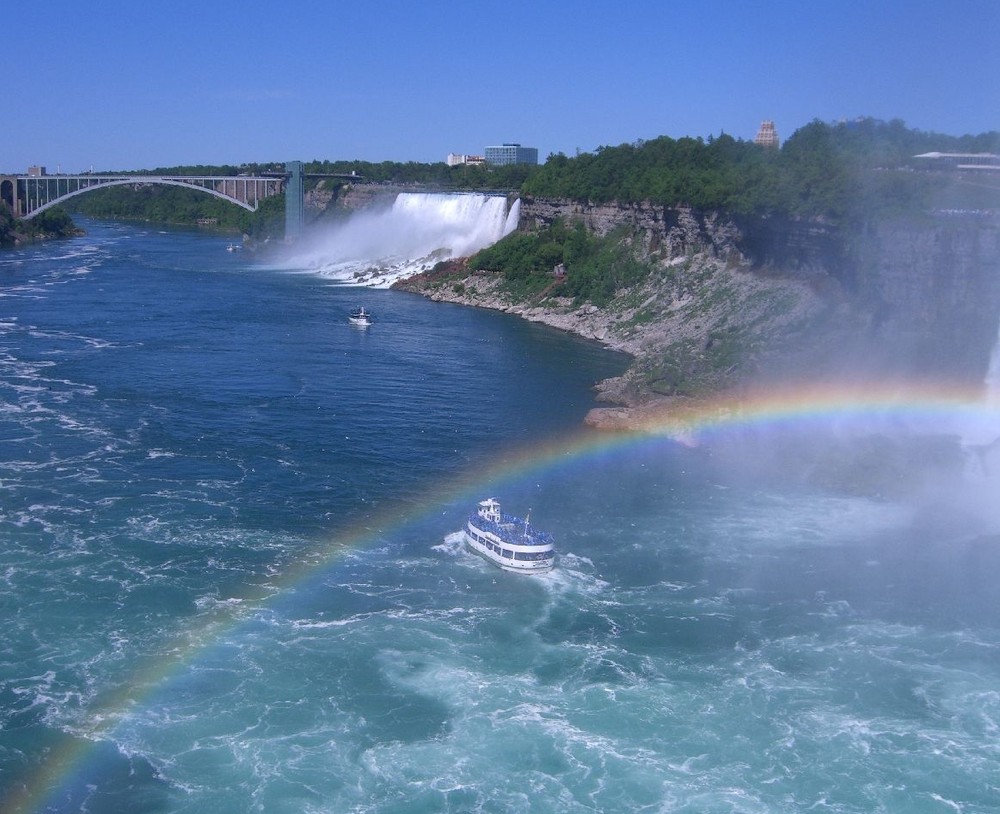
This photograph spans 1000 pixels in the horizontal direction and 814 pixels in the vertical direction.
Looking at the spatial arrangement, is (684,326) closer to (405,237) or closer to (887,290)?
(887,290)

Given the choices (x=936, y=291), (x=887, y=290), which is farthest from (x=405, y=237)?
(x=936, y=291)

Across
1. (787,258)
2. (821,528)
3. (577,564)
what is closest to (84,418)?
(577,564)

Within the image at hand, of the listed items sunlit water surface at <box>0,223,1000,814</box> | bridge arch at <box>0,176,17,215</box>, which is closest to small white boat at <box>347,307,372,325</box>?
sunlit water surface at <box>0,223,1000,814</box>

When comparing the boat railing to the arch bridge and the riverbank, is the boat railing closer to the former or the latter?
the riverbank

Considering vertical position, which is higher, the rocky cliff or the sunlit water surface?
the rocky cliff

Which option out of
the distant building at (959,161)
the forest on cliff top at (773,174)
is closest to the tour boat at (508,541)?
the forest on cliff top at (773,174)

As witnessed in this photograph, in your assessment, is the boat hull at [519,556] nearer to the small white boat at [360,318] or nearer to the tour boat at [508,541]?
the tour boat at [508,541]
